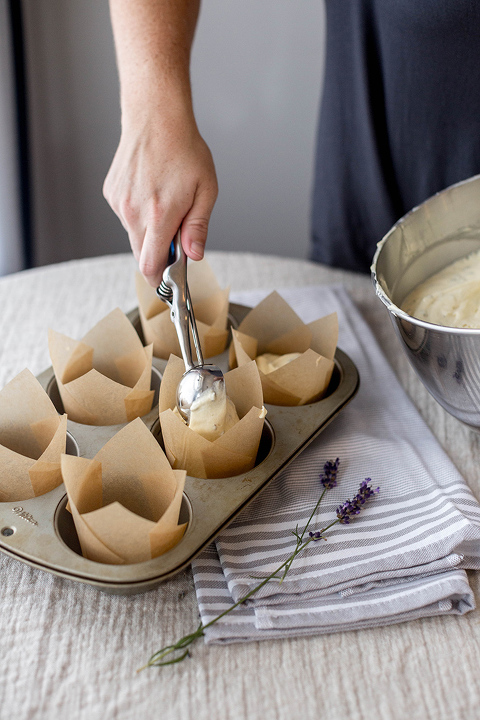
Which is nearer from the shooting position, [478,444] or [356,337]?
[478,444]

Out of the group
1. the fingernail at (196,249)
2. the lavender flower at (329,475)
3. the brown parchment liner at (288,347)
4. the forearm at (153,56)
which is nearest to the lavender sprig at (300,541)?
the lavender flower at (329,475)

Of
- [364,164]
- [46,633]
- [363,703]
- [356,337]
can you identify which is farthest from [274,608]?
[364,164]

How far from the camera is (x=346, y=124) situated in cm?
121

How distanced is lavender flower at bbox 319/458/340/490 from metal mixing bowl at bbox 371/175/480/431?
0.15 metres

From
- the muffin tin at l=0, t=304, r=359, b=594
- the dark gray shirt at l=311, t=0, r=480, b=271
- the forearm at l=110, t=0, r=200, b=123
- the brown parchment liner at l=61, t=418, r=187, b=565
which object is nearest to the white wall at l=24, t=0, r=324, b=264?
the dark gray shirt at l=311, t=0, r=480, b=271

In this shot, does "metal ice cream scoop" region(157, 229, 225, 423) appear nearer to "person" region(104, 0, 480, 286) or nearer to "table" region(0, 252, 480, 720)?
"person" region(104, 0, 480, 286)

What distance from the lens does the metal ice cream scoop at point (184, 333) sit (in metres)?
0.72

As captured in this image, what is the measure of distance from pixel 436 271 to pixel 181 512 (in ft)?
1.66

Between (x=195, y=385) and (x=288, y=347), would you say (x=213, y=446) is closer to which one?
(x=195, y=385)

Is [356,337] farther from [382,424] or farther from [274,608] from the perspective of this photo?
[274,608]

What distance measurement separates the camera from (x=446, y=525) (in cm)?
68

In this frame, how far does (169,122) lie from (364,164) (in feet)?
1.64

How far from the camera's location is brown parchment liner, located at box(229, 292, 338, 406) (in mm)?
811

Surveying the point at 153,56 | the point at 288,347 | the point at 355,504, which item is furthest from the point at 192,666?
the point at 153,56
